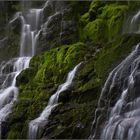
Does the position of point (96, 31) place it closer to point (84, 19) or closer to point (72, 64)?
point (84, 19)

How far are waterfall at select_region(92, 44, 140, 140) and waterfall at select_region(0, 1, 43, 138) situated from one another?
16.2 feet

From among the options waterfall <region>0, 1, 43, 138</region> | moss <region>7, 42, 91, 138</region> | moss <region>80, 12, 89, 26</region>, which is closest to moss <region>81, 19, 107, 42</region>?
moss <region>80, 12, 89, 26</region>

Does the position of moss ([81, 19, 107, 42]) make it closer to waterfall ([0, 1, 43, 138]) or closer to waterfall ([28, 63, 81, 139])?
waterfall ([0, 1, 43, 138])

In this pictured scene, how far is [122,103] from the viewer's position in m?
19.2

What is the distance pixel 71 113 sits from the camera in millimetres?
20656

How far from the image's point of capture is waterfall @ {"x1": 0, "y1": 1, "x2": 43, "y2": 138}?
958 inches

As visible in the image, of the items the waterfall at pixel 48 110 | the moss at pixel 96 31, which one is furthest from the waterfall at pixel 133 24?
the waterfall at pixel 48 110

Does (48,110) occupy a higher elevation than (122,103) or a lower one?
lower

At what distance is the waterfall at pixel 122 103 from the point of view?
56.4ft

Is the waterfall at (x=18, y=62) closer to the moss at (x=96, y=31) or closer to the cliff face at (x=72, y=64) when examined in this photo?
the cliff face at (x=72, y=64)

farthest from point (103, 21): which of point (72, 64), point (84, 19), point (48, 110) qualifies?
point (48, 110)

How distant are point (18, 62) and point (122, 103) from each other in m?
11.4

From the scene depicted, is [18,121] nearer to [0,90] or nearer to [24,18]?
[0,90]

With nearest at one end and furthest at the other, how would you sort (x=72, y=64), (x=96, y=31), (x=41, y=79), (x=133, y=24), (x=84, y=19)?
(x=72, y=64), (x=41, y=79), (x=133, y=24), (x=96, y=31), (x=84, y=19)
